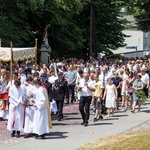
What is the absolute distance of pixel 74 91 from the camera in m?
22.3

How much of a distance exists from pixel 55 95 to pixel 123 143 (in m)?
5.35

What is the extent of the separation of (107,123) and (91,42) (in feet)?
86.9

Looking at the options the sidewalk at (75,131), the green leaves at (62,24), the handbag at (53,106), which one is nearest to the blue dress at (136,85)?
the sidewalk at (75,131)

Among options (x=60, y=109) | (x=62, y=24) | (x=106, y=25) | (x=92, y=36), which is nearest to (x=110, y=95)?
(x=60, y=109)

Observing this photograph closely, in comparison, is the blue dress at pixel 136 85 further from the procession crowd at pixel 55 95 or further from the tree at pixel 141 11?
the tree at pixel 141 11

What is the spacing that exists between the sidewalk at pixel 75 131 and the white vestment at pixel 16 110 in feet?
1.21

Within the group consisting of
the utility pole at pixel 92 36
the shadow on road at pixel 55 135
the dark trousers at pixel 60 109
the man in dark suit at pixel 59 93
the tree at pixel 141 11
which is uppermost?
the tree at pixel 141 11

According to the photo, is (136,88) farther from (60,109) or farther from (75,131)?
(75,131)

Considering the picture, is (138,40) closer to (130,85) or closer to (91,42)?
(91,42)

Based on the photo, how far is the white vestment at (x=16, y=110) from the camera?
1377cm

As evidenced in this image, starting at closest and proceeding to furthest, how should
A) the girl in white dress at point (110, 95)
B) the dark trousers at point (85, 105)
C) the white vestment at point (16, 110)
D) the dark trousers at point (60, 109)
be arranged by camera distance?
the white vestment at point (16, 110), the dark trousers at point (85, 105), the dark trousers at point (60, 109), the girl in white dress at point (110, 95)

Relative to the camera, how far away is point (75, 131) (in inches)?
571

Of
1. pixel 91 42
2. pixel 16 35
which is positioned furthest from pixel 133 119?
pixel 91 42

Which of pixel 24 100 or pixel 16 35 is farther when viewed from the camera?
pixel 16 35
